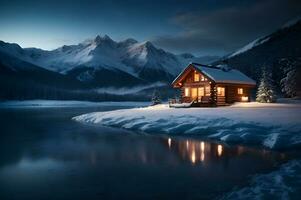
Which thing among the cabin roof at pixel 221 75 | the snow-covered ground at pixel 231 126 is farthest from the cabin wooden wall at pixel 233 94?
the snow-covered ground at pixel 231 126

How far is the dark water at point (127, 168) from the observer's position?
11445 millimetres

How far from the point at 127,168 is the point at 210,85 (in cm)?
3280

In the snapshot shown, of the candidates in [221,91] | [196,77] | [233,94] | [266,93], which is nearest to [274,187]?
[221,91]

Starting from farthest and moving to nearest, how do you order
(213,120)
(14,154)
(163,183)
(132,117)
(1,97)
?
1. (1,97)
2. (132,117)
3. (213,120)
4. (14,154)
5. (163,183)

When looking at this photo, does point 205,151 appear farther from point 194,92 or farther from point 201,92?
point 194,92

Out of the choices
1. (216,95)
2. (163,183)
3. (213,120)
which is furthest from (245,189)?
(216,95)

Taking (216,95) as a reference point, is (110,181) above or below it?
below

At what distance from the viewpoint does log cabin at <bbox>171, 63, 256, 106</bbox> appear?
45719 millimetres

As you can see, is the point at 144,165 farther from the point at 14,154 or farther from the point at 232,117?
the point at 232,117

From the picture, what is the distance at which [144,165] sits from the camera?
15.8 m

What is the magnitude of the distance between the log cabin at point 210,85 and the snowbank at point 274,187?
30587mm

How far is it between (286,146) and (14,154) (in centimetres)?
1750

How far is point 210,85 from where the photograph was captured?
4588 cm

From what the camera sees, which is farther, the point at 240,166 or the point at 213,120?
the point at 213,120
